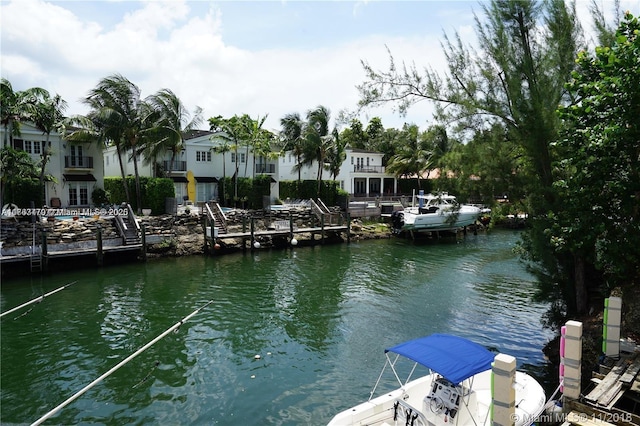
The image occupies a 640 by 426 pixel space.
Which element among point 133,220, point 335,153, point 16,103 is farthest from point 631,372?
point 335,153

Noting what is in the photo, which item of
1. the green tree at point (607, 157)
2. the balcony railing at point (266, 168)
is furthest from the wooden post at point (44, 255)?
the balcony railing at point (266, 168)

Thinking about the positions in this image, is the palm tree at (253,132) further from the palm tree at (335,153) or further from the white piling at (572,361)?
the white piling at (572,361)

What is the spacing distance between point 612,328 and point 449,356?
12.6 feet

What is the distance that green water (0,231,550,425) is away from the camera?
35.8 ft

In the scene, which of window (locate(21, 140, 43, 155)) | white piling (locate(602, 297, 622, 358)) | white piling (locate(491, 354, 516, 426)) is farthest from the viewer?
window (locate(21, 140, 43, 155))

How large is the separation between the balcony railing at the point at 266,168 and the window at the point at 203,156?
18.1ft

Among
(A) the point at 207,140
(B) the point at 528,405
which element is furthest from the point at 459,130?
(A) the point at 207,140

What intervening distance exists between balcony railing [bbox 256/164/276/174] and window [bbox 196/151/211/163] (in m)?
5.52

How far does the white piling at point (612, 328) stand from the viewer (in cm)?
946

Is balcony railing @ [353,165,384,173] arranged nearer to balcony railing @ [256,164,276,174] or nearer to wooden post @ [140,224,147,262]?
balcony railing @ [256,164,276,174]

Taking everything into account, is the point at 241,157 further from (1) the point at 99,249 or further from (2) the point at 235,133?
(1) the point at 99,249

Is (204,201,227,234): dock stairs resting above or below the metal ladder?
above

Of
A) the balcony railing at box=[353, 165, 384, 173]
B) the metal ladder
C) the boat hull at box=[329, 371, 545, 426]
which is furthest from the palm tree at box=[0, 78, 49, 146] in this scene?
the balcony railing at box=[353, 165, 384, 173]

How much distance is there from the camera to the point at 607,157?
941 centimetres
